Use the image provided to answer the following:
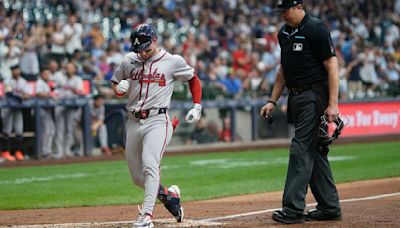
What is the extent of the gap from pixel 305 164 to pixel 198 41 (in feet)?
53.1

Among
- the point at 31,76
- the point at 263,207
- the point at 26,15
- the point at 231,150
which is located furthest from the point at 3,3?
the point at 263,207

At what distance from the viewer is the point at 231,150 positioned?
20094 mm

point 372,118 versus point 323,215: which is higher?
point 323,215

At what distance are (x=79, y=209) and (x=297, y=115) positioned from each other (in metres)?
3.50

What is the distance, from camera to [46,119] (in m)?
18.0

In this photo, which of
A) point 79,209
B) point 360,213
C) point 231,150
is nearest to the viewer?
point 360,213

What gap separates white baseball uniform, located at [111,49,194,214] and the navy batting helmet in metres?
0.23

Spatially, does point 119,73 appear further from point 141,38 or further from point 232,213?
point 232,213

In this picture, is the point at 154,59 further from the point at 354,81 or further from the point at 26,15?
the point at 354,81

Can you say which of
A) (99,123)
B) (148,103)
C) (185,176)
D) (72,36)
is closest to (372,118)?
(99,123)

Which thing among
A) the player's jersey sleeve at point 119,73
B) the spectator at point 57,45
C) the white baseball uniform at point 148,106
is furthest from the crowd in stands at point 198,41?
the white baseball uniform at point 148,106

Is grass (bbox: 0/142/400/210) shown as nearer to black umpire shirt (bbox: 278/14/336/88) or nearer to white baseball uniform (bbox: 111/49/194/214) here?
white baseball uniform (bbox: 111/49/194/214)

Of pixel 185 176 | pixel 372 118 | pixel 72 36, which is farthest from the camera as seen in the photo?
pixel 372 118

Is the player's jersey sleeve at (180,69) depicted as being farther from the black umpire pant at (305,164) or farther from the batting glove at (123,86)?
the black umpire pant at (305,164)
